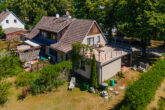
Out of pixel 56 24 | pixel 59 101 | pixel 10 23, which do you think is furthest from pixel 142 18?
pixel 10 23

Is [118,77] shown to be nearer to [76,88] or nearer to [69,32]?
[76,88]

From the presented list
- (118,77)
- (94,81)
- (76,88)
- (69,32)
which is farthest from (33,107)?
(69,32)

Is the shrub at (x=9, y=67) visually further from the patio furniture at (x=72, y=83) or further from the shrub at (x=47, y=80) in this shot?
the patio furniture at (x=72, y=83)

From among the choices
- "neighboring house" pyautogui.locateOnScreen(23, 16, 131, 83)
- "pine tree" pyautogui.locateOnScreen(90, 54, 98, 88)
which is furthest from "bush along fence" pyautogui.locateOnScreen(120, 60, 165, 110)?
"neighboring house" pyautogui.locateOnScreen(23, 16, 131, 83)

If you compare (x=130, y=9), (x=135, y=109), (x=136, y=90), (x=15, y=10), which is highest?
(x=15, y=10)

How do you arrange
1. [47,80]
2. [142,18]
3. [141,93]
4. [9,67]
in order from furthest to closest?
[142,18]
[9,67]
[47,80]
[141,93]

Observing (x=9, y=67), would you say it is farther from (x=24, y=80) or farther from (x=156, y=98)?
(x=156, y=98)
